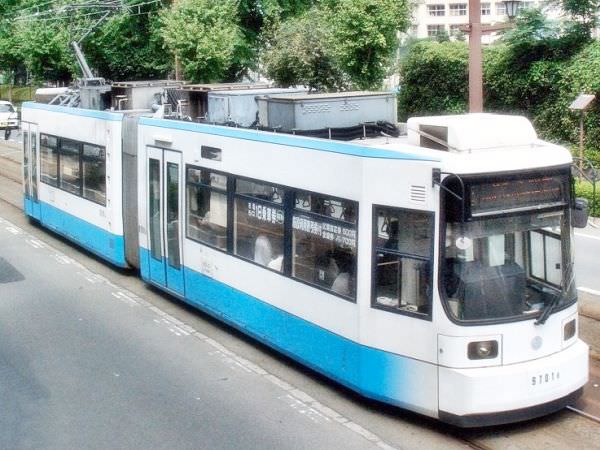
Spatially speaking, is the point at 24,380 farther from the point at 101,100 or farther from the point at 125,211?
the point at 101,100

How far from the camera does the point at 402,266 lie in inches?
355

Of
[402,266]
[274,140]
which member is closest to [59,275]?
[274,140]

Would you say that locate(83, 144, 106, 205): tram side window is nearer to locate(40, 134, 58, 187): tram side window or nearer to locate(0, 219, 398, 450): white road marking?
locate(0, 219, 398, 450): white road marking

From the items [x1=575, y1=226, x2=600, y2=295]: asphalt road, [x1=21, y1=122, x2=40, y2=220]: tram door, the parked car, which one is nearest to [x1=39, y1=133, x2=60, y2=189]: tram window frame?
[x1=21, y1=122, x2=40, y2=220]: tram door

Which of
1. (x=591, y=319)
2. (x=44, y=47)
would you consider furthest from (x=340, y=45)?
(x=44, y=47)

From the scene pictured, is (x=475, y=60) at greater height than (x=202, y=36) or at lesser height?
lesser

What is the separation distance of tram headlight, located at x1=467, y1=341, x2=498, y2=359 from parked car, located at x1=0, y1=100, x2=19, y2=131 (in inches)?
1667

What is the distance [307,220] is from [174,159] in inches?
153

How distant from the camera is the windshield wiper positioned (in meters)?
8.86

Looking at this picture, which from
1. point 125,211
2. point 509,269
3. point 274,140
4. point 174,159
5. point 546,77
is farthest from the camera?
point 546,77

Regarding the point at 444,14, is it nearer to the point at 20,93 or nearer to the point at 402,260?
the point at 20,93

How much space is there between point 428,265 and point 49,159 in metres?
12.7

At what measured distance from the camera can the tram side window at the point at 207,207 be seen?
1220 centimetres

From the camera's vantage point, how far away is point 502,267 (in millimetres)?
8812
